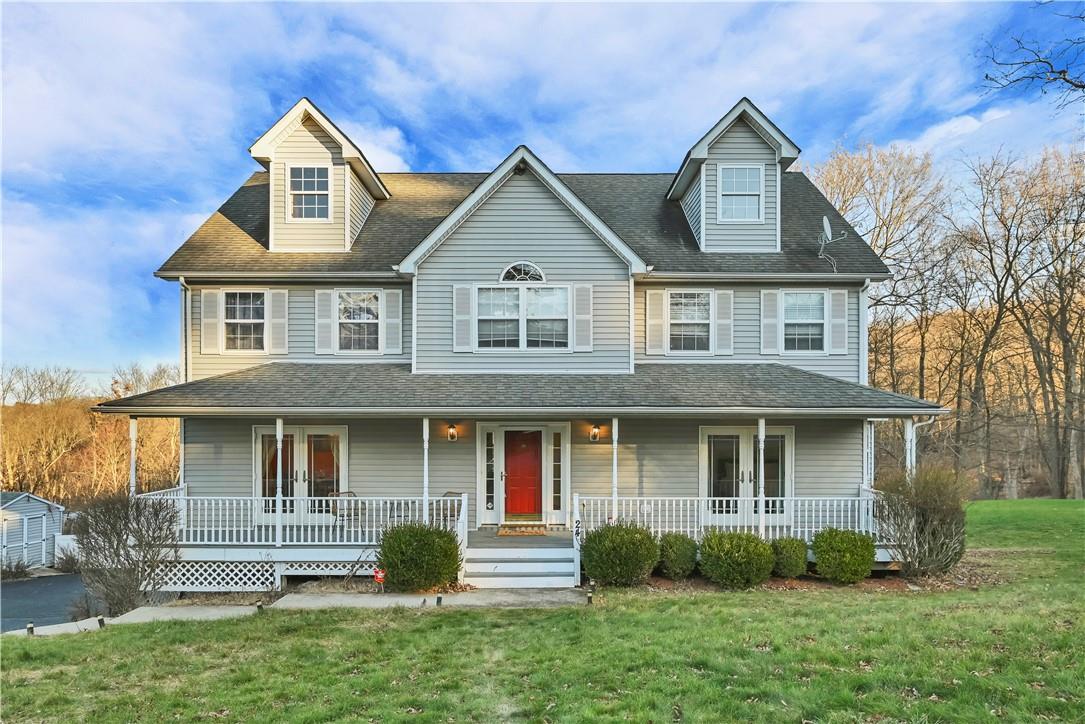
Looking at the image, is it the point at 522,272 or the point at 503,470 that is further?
the point at 503,470

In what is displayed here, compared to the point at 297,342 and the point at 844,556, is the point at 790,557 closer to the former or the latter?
the point at 844,556

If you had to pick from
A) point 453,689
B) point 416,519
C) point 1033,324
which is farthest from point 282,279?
point 1033,324

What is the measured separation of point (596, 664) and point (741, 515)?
625 cm

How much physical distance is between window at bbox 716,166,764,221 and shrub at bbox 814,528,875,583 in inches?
281

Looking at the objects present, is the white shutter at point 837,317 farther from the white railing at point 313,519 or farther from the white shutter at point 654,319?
the white railing at point 313,519

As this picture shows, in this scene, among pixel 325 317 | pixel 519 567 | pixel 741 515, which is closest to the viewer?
pixel 519 567

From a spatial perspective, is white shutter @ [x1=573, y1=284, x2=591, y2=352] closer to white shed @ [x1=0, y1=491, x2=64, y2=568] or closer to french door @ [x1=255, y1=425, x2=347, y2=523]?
french door @ [x1=255, y1=425, x2=347, y2=523]

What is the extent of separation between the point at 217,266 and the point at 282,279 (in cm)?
138

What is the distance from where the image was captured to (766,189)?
13.3 metres

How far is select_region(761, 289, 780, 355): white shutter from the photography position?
1299cm

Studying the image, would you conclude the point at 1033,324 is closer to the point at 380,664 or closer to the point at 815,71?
the point at 815,71

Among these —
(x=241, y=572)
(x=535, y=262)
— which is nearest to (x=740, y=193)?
(x=535, y=262)

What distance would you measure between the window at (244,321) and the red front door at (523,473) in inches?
238

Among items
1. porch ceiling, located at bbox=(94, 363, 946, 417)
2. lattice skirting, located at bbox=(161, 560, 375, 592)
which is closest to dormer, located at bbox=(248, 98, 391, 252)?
porch ceiling, located at bbox=(94, 363, 946, 417)
